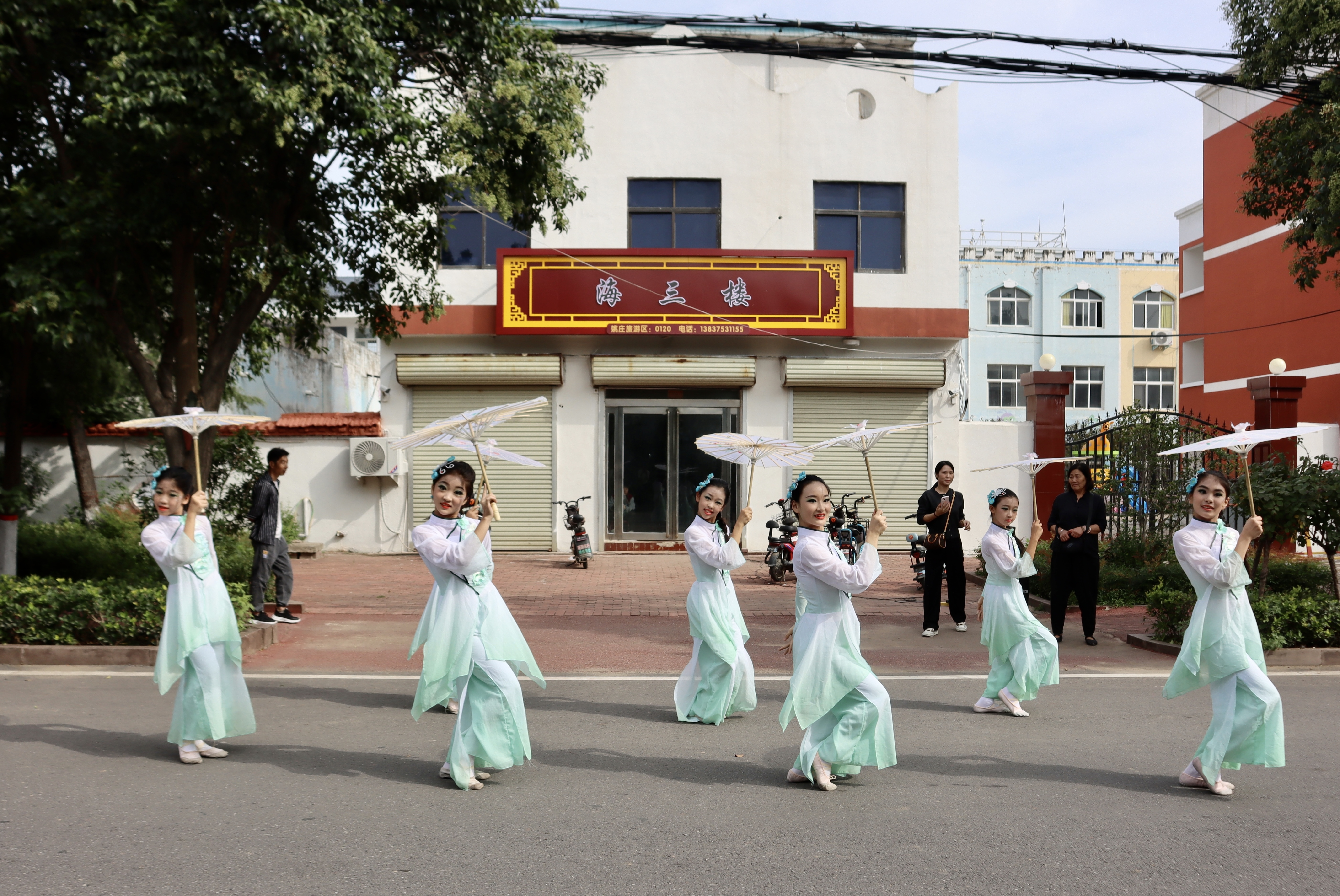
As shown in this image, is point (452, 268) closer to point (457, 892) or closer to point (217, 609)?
point (217, 609)

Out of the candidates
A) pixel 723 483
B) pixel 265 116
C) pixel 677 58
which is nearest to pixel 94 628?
pixel 265 116

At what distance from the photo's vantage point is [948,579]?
10.8 m

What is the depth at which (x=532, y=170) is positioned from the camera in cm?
1088

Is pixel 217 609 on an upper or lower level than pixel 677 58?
lower

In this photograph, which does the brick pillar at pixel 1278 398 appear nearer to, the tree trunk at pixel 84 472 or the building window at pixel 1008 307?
the tree trunk at pixel 84 472

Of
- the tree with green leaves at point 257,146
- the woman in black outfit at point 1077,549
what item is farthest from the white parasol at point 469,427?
the woman in black outfit at point 1077,549

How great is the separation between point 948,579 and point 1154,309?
35612 mm

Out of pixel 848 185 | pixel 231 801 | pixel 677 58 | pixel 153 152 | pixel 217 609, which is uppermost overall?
pixel 677 58

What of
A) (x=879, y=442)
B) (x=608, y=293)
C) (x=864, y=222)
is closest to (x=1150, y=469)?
(x=879, y=442)

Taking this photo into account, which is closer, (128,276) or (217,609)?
(217,609)

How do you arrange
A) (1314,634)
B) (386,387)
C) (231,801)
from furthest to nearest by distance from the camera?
(386,387) < (1314,634) < (231,801)

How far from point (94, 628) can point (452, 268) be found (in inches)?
396

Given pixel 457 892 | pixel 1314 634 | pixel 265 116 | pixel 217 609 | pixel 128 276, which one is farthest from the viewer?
pixel 128 276

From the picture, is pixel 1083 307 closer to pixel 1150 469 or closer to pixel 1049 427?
pixel 1049 427
